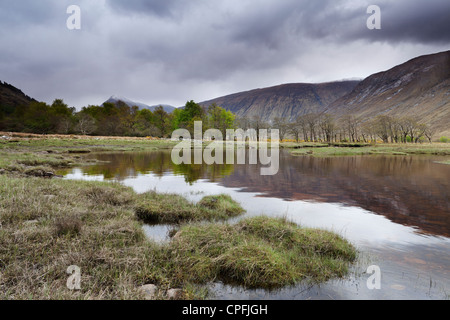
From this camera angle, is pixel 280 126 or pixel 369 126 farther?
pixel 280 126

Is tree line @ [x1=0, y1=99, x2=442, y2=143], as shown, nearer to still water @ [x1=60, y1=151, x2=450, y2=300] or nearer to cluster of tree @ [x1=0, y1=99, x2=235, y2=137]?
cluster of tree @ [x1=0, y1=99, x2=235, y2=137]

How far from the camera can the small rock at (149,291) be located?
13.7 ft

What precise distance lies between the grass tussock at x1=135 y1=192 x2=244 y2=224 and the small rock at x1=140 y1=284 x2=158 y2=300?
4.44 m

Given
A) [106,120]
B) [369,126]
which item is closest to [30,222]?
[106,120]

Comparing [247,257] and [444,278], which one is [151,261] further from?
[444,278]

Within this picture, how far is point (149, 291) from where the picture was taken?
442 centimetres

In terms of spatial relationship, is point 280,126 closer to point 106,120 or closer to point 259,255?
point 106,120

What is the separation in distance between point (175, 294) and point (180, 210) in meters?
5.52

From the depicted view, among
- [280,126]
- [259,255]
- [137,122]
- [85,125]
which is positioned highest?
[280,126]

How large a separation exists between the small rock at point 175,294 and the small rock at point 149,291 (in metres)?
0.27

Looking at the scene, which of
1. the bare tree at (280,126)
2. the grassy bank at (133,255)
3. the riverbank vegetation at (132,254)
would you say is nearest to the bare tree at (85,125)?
the bare tree at (280,126)

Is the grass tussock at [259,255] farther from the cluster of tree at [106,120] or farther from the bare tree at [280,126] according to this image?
the bare tree at [280,126]

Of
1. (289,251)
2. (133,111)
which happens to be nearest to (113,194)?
(289,251)

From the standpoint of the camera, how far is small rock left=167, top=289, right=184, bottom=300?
4345 mm
